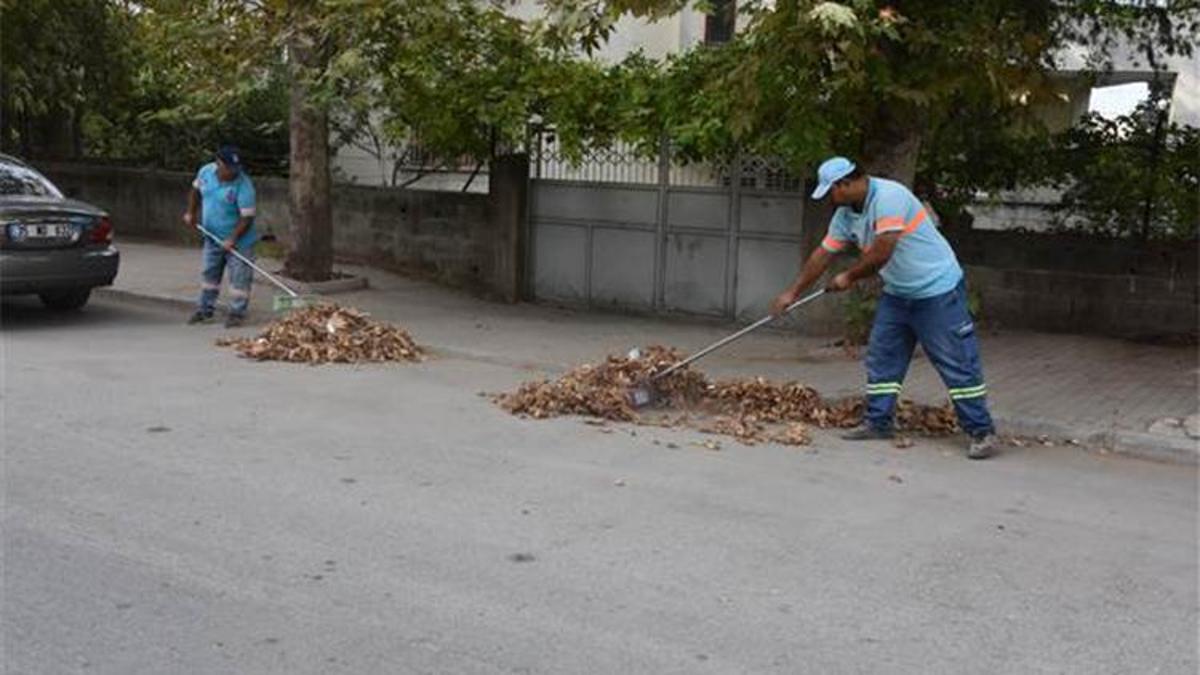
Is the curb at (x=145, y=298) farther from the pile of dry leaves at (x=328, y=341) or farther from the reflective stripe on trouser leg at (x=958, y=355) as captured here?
the reflective stripe on trouser leg at (x=958, y=355)

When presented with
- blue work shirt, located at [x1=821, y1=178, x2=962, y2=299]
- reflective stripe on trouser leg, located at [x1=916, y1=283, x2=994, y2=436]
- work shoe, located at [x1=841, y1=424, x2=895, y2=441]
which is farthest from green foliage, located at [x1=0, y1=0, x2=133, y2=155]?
reflective stripe on trouser leg, located at [x1=916, y1=283, x2=994, y2=436]

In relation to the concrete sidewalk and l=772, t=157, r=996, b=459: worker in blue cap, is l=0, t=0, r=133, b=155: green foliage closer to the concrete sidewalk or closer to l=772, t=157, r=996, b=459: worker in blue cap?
the concrete sidewalk

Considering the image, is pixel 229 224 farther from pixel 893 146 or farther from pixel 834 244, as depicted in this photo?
pixel 834 244

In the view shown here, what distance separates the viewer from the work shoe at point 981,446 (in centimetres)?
703

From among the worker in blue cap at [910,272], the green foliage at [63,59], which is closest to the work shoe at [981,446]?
the worker in blue cap at [910,272]

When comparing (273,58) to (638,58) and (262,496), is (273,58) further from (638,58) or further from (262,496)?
(262,496)

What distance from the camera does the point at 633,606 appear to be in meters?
4.50

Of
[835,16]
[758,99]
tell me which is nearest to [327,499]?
[835,16]

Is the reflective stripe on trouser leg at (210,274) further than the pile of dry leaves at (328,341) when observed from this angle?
Yes

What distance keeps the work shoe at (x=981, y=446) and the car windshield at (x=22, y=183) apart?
824 cm

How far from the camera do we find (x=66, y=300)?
38.7 ft

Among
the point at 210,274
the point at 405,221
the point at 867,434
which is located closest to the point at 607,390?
the point at 867,434

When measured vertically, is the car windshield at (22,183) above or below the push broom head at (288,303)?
above

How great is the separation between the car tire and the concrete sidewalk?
0.88m
